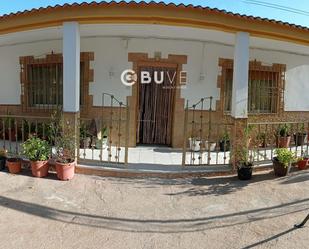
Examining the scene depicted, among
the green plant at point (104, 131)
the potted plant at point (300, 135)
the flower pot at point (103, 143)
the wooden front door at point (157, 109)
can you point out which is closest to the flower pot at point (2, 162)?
the flower pot at point (103, 143)

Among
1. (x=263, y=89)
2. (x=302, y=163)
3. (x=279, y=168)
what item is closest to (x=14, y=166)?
(x=279, y=168)

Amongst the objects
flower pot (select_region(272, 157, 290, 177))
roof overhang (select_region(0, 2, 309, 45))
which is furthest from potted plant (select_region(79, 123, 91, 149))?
flower pot (select_region(272, 157, 290, 177))

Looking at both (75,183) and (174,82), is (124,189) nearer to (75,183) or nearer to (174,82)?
(75,183)

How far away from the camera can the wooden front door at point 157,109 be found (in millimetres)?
7941

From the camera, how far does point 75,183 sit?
5320 millimetres

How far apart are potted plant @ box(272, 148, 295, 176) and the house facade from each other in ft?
2.84

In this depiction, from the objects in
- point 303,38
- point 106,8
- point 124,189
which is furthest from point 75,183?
point 303,38

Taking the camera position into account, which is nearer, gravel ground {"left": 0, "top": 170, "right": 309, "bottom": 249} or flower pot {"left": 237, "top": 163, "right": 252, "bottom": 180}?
gravel ground {"left": 0, "top": 170, "right": 309, "bottom": 249}

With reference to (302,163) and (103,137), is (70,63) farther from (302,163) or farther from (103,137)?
(302,163)

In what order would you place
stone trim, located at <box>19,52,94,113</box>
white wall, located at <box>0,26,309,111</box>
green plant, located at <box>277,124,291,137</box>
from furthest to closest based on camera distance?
green plant, located at <box>277,124,291,137</box> < stone trim, located at <box>19,52,94,113</box> < white wall, located at <box>0,26,309,111</box>

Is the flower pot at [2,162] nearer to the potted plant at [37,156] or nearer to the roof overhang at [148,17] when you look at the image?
the potted plant at [37,156]

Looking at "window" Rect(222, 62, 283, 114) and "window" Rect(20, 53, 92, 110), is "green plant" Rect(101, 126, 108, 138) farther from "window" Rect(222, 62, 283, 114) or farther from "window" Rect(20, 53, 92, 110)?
"window" Rect(222, 62, 283, 114)

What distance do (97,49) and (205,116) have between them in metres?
3.30

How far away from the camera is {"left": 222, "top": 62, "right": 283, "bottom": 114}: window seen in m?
8.66
